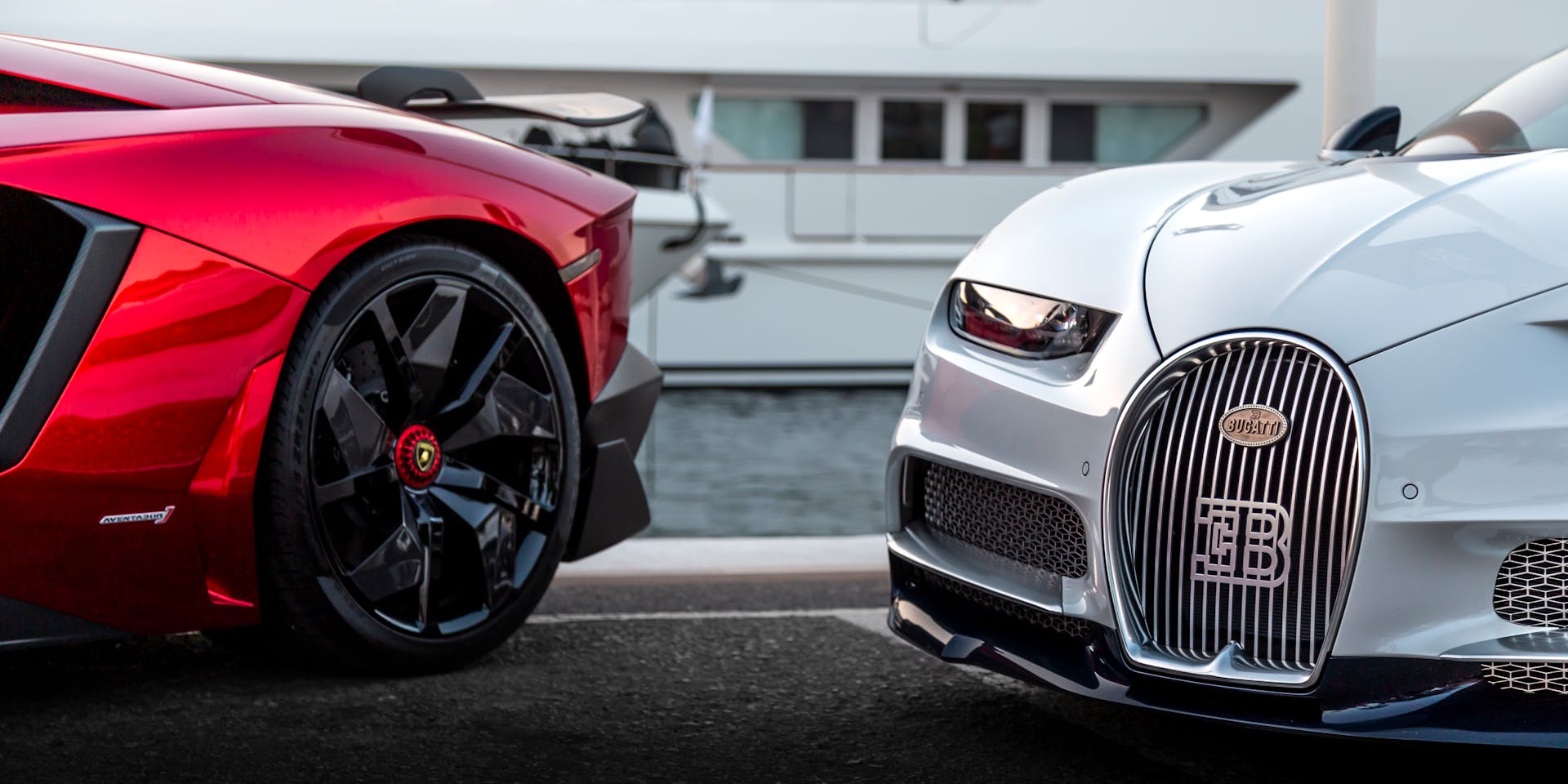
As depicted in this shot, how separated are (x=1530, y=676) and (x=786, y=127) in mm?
15918

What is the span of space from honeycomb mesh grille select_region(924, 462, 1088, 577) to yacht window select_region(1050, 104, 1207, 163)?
1595 centimetres

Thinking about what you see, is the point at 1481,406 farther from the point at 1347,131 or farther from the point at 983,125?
the point at 983,125

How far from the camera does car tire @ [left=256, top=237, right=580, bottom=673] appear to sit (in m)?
2.66

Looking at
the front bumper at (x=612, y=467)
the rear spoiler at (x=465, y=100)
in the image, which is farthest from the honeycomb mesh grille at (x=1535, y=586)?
the rear spoiler at (x=465, y=100)

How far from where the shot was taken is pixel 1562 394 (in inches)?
76.6

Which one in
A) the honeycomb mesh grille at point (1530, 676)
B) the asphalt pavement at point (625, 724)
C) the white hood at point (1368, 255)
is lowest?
the asphalt pavement at point (625, 724)

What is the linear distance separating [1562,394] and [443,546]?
1782 millimetres

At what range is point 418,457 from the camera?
112 inches

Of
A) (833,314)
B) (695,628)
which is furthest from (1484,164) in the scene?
(833,314)

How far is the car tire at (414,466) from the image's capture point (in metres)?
2.66

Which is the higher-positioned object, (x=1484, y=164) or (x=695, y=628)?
(x=1484, y=164)

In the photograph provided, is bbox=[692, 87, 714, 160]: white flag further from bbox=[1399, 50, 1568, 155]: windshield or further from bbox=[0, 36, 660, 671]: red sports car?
bbox=[1399, 50, 1568, 155]: windshield

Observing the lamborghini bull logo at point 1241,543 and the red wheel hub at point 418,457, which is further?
the red wheel hub at point 418,457

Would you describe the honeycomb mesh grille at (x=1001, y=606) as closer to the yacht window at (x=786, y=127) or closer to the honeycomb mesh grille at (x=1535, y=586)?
the honeycomb mesh grille at (x=1535, y=586)
